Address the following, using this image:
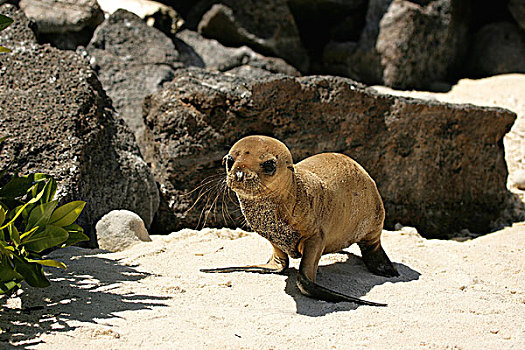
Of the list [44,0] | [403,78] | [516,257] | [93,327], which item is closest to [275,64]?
[403,78]

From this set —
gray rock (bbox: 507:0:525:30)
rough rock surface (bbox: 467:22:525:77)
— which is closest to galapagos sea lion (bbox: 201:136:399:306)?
rough rock surface (bbox: 467:22:525:77)

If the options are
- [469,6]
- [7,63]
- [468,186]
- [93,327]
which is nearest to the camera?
[93,327]

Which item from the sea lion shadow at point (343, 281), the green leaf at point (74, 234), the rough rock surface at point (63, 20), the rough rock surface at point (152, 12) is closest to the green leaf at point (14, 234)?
the green leaf at point (74, 234)

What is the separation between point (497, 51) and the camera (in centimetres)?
1011

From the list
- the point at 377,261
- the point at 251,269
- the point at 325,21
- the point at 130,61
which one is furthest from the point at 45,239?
the point at 325,21

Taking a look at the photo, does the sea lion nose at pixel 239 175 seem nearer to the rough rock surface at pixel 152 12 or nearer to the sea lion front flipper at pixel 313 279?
the sea lion front flipper at pixel 313 279

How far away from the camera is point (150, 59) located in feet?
23.4

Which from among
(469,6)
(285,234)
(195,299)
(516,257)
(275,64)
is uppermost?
(469,6)

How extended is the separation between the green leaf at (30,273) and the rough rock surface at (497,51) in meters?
9.53

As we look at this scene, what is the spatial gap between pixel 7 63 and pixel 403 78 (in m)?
6.79

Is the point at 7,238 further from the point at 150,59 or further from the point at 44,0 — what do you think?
the point at 44,0

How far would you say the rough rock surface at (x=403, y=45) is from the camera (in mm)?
9445

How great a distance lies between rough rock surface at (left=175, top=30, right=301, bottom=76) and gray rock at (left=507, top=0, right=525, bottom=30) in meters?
4.11

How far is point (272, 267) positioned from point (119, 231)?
1278 millimetres
